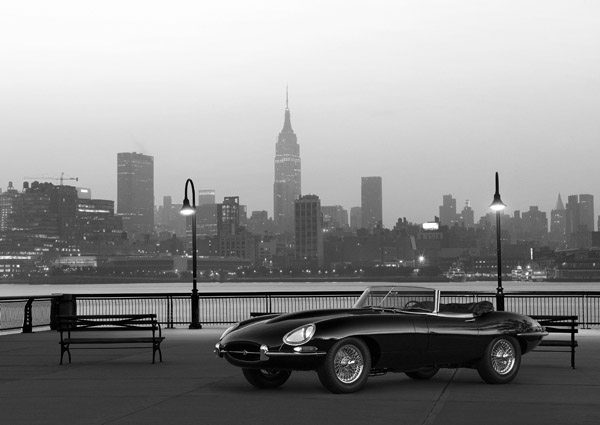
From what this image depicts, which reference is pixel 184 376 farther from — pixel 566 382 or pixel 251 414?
pixel 566 382

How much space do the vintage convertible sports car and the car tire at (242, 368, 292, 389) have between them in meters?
0.01

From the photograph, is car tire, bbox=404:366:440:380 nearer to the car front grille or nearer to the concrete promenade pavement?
the concrete promenade pavement

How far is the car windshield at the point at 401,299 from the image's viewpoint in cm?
1408

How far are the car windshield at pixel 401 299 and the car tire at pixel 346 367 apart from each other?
1.08m

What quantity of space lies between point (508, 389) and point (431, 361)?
108 cm

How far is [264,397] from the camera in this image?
12.9 meters

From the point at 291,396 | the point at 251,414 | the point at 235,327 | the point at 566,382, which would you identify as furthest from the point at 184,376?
the point at 566,382

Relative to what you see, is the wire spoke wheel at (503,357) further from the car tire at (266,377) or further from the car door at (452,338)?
the car tire at (266,377)

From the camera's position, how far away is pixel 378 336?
1330 centimetres

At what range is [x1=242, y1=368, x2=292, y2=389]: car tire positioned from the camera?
1385 cm

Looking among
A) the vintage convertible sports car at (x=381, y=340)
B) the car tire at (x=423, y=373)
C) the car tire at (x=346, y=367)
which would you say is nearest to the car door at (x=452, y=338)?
the vintage convertible sports car at (x=381, y=340)

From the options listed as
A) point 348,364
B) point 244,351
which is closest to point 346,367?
point 348,364

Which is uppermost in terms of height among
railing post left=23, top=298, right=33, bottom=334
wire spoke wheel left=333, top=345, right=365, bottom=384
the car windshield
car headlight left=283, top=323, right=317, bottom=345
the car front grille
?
the car windshield

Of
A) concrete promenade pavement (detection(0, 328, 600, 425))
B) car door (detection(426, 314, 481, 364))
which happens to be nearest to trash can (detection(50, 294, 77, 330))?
concrete promenade pavement (detection(0, 328, 600, 425))
